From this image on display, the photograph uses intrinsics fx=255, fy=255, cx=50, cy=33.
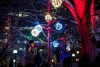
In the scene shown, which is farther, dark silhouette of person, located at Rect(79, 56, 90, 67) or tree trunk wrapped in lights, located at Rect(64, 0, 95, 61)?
tree trunk wrapped in lights, located at Rect(64, 0, 95, 61)

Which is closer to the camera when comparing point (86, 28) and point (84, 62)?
point (84, 62)

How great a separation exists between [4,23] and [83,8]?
1894 cm

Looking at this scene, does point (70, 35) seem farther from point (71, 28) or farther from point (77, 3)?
point (77, 3)

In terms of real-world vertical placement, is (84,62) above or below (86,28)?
below

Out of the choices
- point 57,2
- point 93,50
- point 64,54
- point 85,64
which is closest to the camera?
point 85,64

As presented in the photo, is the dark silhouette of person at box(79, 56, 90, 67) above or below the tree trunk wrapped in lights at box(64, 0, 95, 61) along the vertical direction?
below

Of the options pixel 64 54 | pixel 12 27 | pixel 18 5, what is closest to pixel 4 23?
pixel 12 27

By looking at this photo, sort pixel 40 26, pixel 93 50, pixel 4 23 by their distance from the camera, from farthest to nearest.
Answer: pixel 4 23
pixel 40 26
pixel 93 50

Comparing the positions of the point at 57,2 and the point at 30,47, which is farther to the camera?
the point at 57,2

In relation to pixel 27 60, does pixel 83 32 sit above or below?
above

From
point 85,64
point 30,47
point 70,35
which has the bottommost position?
point 70,35

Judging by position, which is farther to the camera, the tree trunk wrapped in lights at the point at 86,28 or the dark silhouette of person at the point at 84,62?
the tree trunk wrapped in lights at the point at 86,28

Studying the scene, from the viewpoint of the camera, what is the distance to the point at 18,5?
25.8 m

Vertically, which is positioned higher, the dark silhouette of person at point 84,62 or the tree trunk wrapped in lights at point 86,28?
the tree trunk wrapped in lights at point 86,28
